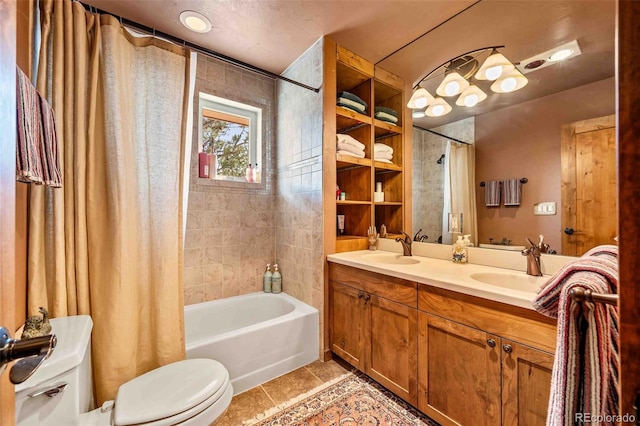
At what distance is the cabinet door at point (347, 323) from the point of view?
5.75 feet

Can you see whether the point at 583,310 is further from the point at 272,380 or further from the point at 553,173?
the point at 272,380

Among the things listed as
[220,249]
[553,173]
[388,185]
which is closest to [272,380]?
[220,249]

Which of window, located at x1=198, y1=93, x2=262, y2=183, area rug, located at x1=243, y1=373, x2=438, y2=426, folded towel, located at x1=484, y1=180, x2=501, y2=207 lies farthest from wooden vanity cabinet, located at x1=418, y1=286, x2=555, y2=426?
window, located at x1=198, y1=93, x2=262, y2=183

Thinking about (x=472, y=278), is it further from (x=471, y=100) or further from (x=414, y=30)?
(x=414, y=30)

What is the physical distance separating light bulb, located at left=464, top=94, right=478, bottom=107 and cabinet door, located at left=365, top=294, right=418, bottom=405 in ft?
4.42

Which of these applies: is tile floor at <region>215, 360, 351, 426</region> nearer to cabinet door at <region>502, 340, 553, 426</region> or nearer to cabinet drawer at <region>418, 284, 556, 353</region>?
cabinet drawer at <region>418, 284, 556, 353</region>

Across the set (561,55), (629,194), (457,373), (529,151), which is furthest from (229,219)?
(561,55)

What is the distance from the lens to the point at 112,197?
1395mm

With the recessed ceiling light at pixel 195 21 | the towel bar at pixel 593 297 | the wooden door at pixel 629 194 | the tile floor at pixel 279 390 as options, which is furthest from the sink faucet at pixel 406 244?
the recessed ceiling light at pixel 195 21

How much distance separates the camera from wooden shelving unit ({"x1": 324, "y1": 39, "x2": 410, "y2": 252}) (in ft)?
6.71

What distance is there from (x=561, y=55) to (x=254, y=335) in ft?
7.89

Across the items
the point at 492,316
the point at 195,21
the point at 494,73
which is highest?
the point at 195,21

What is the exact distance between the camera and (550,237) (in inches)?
53.6

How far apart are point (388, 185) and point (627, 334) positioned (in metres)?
2.06
